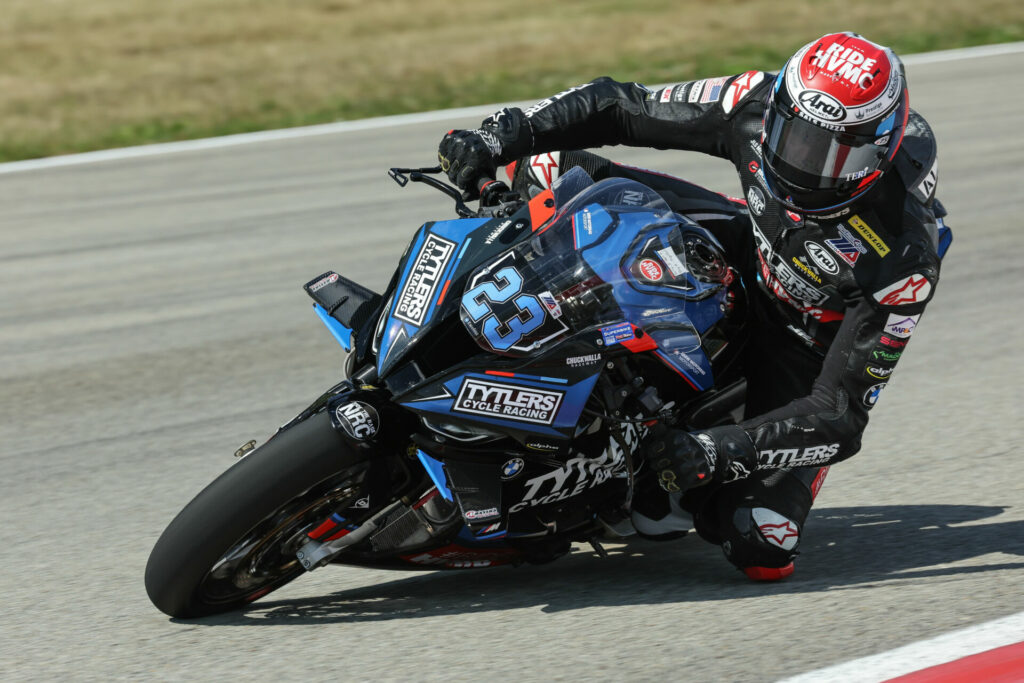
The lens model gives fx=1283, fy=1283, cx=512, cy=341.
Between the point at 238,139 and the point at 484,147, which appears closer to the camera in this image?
the point at 484,147

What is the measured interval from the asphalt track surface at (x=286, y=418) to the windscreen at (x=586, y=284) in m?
0.84

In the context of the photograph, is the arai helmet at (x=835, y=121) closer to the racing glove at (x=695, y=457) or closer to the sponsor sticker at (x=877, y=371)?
the sponsor sticker at (x=877, y=371)

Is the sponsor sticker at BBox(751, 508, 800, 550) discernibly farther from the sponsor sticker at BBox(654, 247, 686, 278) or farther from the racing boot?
the sponsor sticker at BBox(654, 247, 686, 278)

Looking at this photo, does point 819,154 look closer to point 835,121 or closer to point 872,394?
point 835,121

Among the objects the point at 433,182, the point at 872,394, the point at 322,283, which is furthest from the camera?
the point at 433,182

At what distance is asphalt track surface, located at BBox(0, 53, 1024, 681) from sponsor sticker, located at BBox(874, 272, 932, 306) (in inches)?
33.7

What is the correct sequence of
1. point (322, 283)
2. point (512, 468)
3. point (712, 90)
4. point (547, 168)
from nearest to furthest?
point (512, 468) < point (322, 283) < point (547, 168) < point (712, 90)

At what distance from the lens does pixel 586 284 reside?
329 cm

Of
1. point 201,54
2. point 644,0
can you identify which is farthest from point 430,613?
point 644,0

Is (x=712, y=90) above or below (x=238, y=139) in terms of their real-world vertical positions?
above

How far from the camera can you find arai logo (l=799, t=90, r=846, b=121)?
3.44 m

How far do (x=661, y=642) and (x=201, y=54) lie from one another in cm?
1198

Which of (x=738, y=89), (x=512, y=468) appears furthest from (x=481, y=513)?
(x=738, y=89)

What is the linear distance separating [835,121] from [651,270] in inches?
25.7
